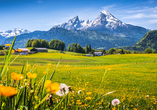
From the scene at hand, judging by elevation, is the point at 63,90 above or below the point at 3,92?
below

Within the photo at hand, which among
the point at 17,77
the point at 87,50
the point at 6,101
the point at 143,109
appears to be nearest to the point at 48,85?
the point at 17,77

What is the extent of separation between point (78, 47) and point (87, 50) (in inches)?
450

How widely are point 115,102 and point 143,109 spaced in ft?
11.4

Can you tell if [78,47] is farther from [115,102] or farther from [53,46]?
[115,102]

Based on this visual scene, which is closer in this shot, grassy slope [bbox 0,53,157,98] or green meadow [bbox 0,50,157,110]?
green meadow [bbox 0,50,157,110]

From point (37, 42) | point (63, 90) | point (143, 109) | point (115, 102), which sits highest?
point (37, 42)

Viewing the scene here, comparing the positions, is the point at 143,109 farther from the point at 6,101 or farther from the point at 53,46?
the point at 53,46

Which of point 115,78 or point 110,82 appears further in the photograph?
point 115,78

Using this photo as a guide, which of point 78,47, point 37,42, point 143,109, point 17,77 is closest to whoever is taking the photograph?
point 17,77

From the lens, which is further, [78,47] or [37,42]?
[78,47]

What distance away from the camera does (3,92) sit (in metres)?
0.77

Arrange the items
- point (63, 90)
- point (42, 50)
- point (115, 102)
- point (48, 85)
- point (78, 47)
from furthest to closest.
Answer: point (78, 47)
point (42, 50)
point (115, 102)
point (63, 90)
point (48, 85)

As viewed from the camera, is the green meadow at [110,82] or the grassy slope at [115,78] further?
the grassy slope at [115,78]

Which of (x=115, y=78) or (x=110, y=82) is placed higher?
(x=110, y=82)
